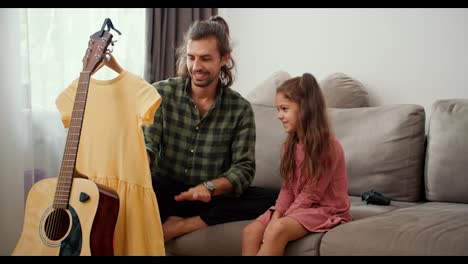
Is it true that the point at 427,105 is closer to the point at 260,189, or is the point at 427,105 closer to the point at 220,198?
the point at 260,189

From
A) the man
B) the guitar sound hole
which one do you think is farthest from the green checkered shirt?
the guitar sound hole

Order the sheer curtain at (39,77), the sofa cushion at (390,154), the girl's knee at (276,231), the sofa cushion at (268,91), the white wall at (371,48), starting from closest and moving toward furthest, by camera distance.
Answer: the girl's knee at (276,231)
the sofa cushion at (390,154)
the sheer curtain at (39,77)
the white wall at (371,48)
the sofa cushion at (268,91)

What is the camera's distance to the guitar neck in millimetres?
1736

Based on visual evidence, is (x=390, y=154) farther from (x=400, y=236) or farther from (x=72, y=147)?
(x=72, y=147)

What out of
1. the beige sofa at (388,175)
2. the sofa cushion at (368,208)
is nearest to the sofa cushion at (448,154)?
the beige sofa at (388,175)

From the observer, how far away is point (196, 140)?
7.11ft

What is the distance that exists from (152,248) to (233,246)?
309 millimetres

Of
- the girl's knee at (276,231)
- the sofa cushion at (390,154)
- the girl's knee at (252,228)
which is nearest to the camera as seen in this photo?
the girl's knee at (276,231)

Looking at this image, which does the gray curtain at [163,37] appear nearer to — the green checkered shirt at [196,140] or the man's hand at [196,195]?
the green checkered shirt at [196,140]

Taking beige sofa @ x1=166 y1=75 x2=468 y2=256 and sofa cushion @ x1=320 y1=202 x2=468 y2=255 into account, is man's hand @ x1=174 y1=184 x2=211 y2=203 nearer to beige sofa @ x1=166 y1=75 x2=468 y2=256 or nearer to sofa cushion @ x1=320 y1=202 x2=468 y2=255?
beige sofa @ x1=166 y1=75 x2=468 y2=256

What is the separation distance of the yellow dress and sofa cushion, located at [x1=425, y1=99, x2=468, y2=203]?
1189 millimetres

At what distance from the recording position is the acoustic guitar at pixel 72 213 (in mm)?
1683

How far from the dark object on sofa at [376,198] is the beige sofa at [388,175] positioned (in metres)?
0.04
